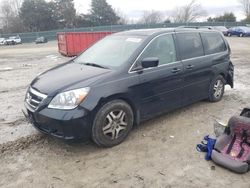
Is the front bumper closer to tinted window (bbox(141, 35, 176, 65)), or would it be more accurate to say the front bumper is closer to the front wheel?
tinted window (bbox(141, 35, 176, 65))

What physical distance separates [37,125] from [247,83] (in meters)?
6.40

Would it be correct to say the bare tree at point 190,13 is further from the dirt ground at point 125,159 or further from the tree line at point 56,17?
the dirt ground at point 125,159

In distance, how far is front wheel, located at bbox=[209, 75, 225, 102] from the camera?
595 centimetres

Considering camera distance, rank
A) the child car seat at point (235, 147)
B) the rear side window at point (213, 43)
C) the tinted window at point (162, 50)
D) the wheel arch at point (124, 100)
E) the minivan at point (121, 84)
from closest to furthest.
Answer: the child car seat at point (235, 147) → the minivan at point (121, 84) → the wheel arch at point (124, 100) → the tinted window at point (162, 50) → the rear side window at point (213, 43)

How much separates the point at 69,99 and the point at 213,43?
3.63 m

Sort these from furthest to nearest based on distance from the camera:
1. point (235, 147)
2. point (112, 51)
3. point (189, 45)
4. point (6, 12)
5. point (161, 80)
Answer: point (6, 12), point (189, 45), point (112, 51), point (161, 80), point (235, 147)

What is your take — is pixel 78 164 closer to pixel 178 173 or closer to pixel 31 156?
pixel 31 156

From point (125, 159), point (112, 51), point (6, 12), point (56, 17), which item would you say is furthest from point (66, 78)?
point (6, 12)

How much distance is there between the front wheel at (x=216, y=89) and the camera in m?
5.95

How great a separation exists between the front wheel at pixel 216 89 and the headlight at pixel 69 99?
314cm

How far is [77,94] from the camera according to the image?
3.81 meters

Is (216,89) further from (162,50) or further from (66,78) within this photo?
(66,78)

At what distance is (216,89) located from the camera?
6.11 metres

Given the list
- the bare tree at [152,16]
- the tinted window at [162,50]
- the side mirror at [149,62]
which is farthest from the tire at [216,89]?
the bare tree at [152,16]
